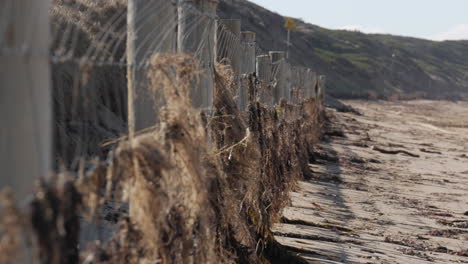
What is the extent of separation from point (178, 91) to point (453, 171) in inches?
510

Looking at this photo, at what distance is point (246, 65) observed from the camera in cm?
635

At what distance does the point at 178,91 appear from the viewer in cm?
328

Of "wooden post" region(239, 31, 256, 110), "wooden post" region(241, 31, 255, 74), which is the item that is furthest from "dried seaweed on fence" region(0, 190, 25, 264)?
"wooden post" region(241, 31, 255, 74)

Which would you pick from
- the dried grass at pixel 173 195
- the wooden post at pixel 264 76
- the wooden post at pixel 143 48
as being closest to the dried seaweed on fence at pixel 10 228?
the dried grass at pixel 173 195

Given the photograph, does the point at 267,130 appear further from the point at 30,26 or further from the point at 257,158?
the point at 30,26

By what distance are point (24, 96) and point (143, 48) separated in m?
1.30

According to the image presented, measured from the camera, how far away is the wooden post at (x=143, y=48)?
3057mm

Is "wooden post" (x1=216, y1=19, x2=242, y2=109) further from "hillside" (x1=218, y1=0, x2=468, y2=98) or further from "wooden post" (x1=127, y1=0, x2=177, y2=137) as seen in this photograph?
"hillside" (x1=218, y1=0, x2=468, y2=98)

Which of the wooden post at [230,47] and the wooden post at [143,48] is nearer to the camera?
the wooden post at [143,48]

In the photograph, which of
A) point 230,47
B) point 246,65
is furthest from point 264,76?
point 230,47

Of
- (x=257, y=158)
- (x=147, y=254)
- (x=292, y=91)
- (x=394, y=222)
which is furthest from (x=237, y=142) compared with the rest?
(x=292, y=91)

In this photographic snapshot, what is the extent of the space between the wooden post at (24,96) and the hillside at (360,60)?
48389 mm

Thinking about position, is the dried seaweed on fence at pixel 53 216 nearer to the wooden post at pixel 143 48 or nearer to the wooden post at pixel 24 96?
the wooden post at pixel 24 96

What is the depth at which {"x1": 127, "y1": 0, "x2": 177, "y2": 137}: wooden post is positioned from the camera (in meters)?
3.06
